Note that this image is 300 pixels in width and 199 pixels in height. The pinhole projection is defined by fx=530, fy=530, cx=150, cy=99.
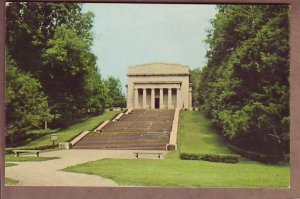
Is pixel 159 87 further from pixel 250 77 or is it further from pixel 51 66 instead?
pixel 51 66

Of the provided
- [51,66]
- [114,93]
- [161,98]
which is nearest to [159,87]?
[161,98]

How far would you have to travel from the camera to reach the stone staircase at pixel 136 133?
31.2 ft

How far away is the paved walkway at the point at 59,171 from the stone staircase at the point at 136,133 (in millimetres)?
172

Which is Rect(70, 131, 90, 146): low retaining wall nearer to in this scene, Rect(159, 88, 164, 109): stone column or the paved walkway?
the paved walkway

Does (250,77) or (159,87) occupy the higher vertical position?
(250,77)

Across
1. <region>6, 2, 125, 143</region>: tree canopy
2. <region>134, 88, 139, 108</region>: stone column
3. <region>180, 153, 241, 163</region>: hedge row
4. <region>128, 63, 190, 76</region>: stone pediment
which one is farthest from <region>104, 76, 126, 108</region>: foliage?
<region>180, 153, 241, 163</region>: hedge row

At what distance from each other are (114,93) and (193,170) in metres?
1.96

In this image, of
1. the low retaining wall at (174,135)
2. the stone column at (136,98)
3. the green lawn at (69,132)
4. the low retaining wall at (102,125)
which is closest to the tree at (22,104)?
the green lawn at (69,132)

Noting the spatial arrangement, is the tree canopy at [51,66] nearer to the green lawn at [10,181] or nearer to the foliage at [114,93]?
the foliage at [114,93]

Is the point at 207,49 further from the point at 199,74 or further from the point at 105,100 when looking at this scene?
the point at 105,100

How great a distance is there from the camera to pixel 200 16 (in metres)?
9.09

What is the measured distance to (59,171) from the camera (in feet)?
30.1

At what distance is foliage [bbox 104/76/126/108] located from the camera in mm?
9433

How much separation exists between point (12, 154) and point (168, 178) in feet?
8.94
